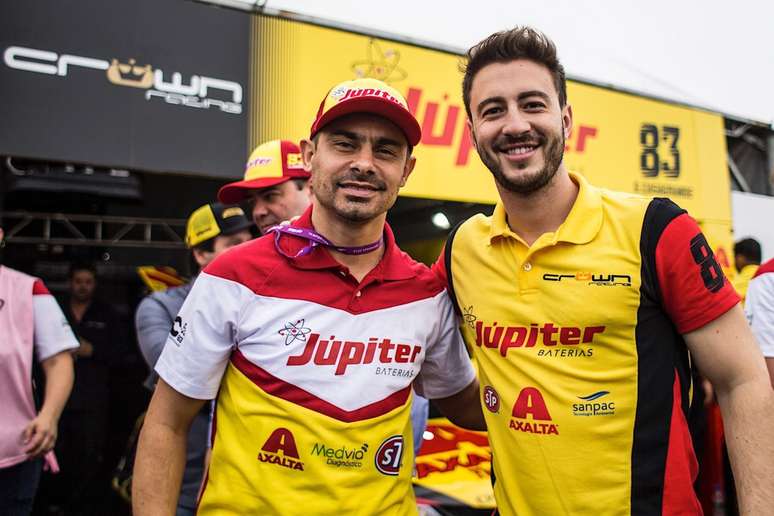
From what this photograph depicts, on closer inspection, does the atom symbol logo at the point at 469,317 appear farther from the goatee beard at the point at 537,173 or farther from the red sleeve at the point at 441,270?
the goatee beard at the point at 537,173

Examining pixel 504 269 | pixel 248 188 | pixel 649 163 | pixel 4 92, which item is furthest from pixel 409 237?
pixel 504 269

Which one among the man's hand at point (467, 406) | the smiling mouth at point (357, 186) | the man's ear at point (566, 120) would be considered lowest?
the man's hand at point (467, 406)

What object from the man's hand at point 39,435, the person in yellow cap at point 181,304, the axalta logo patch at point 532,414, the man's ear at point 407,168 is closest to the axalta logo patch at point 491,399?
the axalta logo patch at point 532,414

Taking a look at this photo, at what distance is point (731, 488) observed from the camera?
13.1 ft

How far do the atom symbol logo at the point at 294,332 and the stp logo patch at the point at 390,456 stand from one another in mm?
346

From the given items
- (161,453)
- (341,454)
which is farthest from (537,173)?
(161,453)

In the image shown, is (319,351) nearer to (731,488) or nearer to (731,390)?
(731,390)

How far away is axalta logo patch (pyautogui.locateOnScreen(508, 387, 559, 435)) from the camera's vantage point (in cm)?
157

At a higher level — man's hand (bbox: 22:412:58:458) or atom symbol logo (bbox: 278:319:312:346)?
atom symbol logo (bbox: 278:319:312:346)

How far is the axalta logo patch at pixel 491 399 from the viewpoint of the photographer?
1.69 meters

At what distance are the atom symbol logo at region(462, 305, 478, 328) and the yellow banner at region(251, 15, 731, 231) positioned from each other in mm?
3633

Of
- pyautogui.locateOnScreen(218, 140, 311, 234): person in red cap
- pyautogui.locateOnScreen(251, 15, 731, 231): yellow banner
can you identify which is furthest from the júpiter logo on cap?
pyautogui.locateOnScreen(251, 15, 731, 231): yellow banner

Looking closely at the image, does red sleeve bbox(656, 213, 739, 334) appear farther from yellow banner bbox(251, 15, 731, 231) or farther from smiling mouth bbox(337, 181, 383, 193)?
yellow banner bbox(251, 15, 731, 231)

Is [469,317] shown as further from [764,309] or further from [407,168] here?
[764,309]
